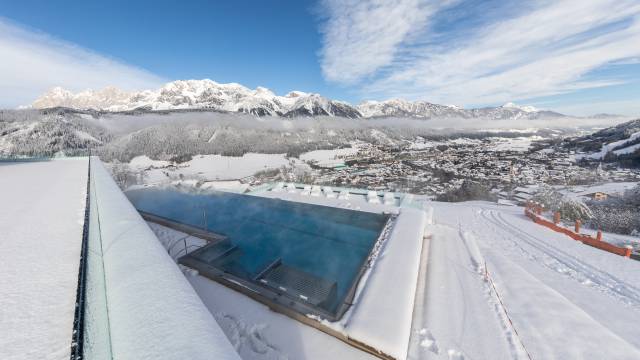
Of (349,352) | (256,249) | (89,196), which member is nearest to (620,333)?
(349,352)

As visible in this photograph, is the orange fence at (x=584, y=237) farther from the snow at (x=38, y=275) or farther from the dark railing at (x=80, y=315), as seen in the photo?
the snow at (x=38, y=275)

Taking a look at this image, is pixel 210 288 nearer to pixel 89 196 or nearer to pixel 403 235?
pixel 89 196

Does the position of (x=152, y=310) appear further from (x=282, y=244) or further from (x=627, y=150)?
(x=627, y=150)

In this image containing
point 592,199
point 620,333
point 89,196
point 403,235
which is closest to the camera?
point 620,333

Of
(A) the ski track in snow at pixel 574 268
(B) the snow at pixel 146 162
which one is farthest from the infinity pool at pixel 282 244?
(B) the snow at pixel 146 162

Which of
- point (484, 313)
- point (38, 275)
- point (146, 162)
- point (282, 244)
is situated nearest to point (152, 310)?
point (38, 275)
